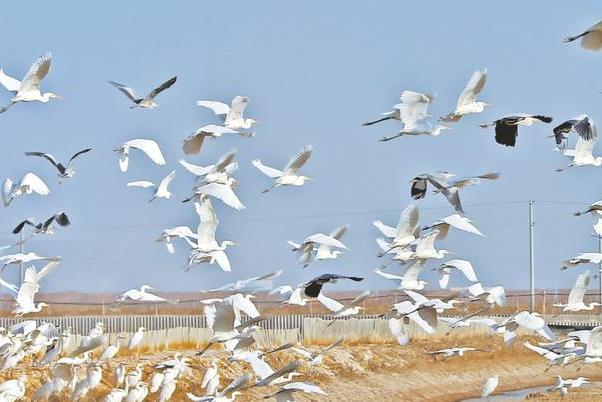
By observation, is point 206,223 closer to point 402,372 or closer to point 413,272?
point 413,272

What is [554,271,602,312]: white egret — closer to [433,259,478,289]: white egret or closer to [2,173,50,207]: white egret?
[433,259,478,289]: white egret

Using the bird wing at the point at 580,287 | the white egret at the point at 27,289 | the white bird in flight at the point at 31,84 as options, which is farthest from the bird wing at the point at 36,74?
the bird wing at the point at 580,287

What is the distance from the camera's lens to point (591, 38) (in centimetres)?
1622

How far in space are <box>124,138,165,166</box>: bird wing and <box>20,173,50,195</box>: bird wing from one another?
1.88 m

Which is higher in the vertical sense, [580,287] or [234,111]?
[234,111]

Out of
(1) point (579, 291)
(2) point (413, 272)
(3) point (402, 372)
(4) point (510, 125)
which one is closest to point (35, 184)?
(2) point (413, 272)

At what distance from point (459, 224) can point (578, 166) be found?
2173mm

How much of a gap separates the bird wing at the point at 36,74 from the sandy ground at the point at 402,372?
23.4ft

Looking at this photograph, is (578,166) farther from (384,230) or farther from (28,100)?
(28,100)

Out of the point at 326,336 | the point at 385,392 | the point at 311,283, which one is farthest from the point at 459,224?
the point at 326,336

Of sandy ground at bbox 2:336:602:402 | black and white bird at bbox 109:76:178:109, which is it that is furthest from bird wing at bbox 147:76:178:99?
sandy ground at bbox 2:336:602:402

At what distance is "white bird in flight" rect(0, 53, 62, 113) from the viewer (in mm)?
19312

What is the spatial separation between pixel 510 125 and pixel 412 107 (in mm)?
1357

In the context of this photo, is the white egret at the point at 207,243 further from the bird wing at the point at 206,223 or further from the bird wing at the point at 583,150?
the bird wing at the point at 583,150
